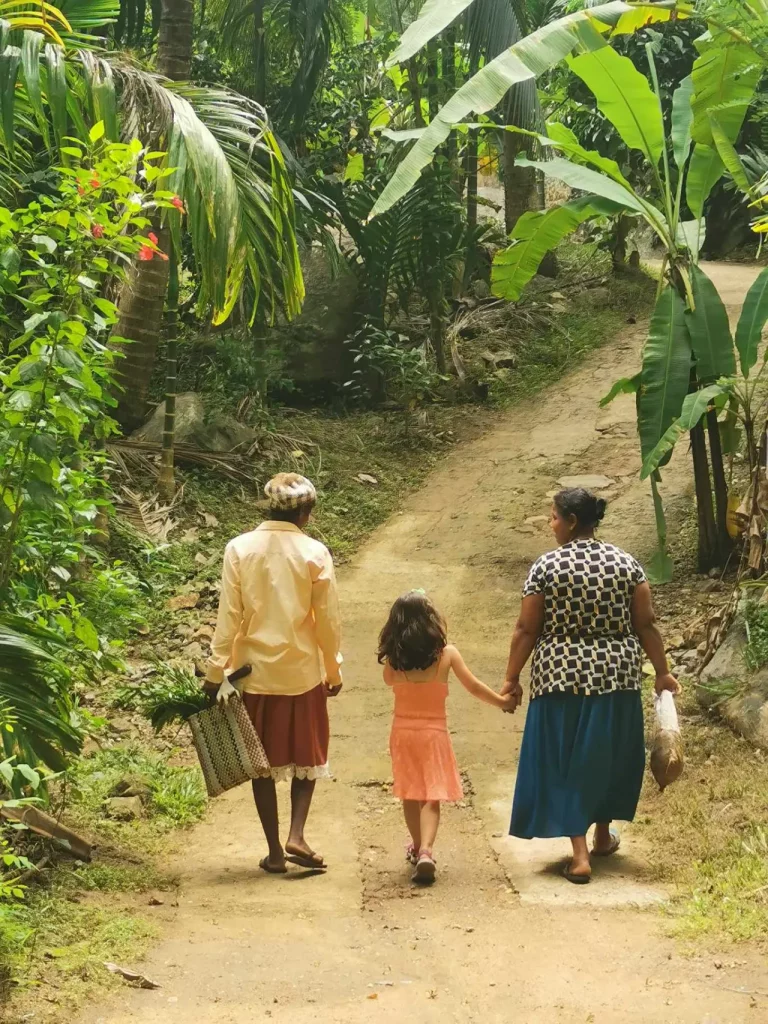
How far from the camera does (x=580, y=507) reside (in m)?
4.55

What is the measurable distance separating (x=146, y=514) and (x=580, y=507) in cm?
503

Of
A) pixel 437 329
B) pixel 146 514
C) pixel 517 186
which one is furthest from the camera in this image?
pixel 517 186

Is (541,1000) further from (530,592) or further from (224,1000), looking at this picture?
(530,592)

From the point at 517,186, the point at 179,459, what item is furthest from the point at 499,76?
the point at 517,186

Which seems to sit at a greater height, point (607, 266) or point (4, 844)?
point (607, 266)

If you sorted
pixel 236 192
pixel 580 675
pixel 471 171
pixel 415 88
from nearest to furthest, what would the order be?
pixel 580 675 < pixel 236 192 < pixel 415 88 < pixel 471 171

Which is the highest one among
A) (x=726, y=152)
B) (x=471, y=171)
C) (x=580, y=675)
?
(x=471, y=171)

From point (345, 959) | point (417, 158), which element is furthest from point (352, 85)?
point (345, 959)

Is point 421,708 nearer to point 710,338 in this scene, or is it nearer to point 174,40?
point 710,338

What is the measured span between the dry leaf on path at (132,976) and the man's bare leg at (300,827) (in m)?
1.26

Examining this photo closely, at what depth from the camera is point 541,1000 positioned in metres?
3.30

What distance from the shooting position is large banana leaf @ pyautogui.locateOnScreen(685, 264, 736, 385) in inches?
292

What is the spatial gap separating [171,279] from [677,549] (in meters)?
4.16

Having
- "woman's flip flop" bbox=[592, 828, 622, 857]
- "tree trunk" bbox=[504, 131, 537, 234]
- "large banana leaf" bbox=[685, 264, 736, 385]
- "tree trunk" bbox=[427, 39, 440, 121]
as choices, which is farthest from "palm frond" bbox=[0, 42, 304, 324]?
"tree trunk" bbox=[504, 131, 537, 234]
